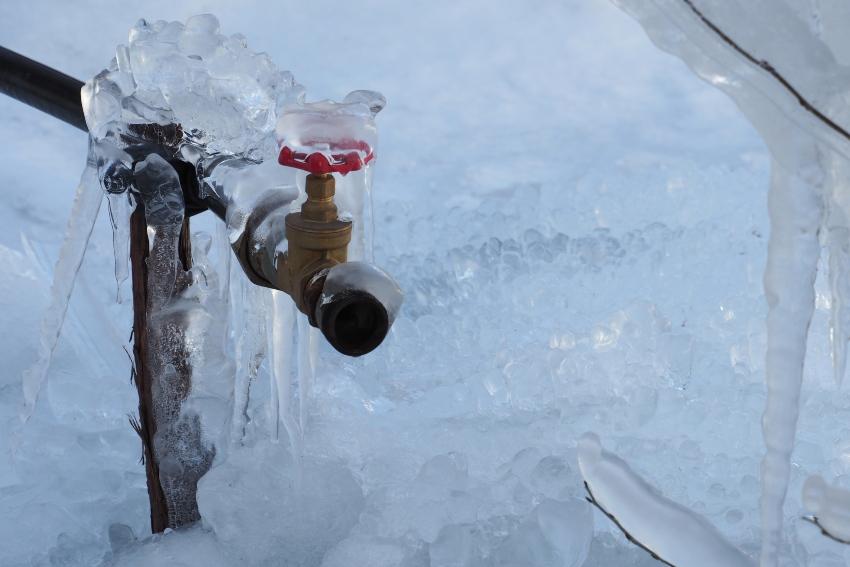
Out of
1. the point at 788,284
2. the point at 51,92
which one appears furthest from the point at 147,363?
the point at 788,284

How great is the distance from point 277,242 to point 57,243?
8.27 feet

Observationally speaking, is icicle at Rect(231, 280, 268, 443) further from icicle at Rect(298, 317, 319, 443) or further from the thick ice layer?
the thick ice layer

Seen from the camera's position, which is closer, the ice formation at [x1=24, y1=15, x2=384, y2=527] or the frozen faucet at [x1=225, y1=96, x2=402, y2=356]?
the frozen faucet at [x1=225, y1=96, x2=402, y2=356]

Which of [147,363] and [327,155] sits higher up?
[327,155]

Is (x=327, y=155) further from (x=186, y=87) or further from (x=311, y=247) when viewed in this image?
(x=186, y=87)

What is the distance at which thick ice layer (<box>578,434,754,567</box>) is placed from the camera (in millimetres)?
940

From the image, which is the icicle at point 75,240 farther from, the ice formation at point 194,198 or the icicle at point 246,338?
the icicle at point 246,338

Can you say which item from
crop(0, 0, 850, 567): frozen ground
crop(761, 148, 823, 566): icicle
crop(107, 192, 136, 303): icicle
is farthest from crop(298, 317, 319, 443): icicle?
crop(761, 148, 823, 566): icicle

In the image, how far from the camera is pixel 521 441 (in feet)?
5.36

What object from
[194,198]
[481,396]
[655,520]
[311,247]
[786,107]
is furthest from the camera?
[481,396]

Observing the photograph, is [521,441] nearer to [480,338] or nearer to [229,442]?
[229,442]

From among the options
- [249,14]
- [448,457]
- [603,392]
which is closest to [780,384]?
[448,457]

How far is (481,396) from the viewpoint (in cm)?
195

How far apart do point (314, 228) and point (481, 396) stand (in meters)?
0.98
